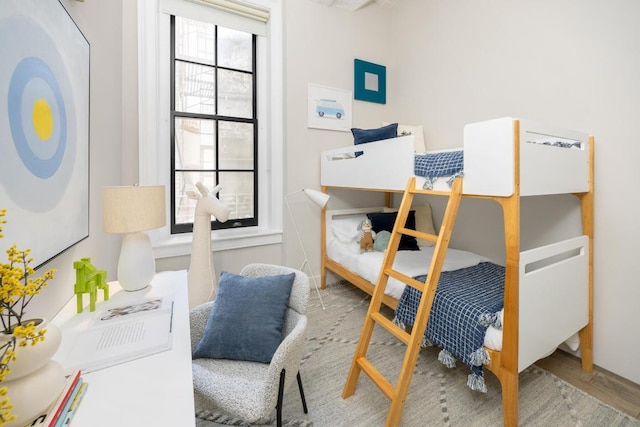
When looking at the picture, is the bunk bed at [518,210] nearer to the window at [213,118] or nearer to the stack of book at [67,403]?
the window at [213,118]

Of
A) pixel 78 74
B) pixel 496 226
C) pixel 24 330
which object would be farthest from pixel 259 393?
pixel 496 226

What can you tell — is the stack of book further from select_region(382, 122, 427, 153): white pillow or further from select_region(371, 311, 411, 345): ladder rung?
select_region(382, 122, 427, 153): white pillow

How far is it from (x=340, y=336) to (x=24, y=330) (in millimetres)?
1969

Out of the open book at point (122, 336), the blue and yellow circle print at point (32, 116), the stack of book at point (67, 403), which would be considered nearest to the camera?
the stack of book at point (67, 403)

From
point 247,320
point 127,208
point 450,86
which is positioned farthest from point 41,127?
point 450,86

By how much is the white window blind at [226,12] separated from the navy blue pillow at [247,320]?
91.7 inches

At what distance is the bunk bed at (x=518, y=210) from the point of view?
134cm

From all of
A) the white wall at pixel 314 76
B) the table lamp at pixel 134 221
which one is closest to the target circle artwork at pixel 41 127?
the table lamp at pixel 134 221

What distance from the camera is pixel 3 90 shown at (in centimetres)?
72

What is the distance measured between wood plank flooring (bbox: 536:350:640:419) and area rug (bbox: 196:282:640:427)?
7 centimetres

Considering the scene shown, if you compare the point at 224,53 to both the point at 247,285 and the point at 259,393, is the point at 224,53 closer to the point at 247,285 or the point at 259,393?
the point at 247,285

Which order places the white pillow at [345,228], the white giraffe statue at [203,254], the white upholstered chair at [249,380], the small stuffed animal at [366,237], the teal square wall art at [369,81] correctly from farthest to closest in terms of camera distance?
the teal square wall art at [369,81], the white pillow at [345,228], the small stuffed animal at [366,237], the white giraffe statue at [203,254], the white upholstered chair at [249,380]

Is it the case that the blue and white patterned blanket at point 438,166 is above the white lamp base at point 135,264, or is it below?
above

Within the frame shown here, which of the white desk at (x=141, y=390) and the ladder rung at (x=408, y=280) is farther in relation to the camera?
the ladder rung at (x=408, y=280)
